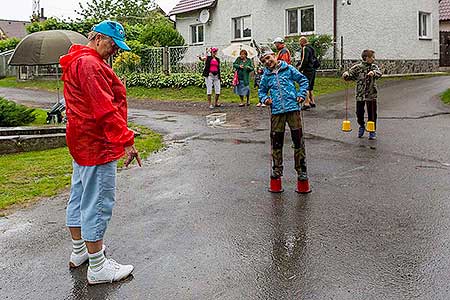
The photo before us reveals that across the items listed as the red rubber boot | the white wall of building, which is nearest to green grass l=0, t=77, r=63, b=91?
the white wall of building

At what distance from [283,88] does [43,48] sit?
29.0 ft

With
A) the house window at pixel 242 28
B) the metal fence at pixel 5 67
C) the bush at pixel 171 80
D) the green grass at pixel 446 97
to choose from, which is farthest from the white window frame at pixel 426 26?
the metal fence at pixel 5 67

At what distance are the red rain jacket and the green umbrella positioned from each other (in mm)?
9730

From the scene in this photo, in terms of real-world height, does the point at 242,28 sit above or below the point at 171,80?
above

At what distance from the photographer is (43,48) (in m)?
13.6

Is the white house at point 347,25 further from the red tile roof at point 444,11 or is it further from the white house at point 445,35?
the red tile roof at point 444,11

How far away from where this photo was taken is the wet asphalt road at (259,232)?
4.07 m

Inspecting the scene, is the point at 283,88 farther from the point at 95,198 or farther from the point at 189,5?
the point at 189,5

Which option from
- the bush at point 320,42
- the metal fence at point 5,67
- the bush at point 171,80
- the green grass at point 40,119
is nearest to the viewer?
the green grass at point 40,119

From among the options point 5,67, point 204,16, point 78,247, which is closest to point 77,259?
point 78,247

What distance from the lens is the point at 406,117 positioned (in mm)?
13164

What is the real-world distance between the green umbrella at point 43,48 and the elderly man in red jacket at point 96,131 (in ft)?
31.8

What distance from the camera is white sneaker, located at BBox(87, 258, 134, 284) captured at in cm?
423

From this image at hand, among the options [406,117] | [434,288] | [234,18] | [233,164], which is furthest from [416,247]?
[234,18]
